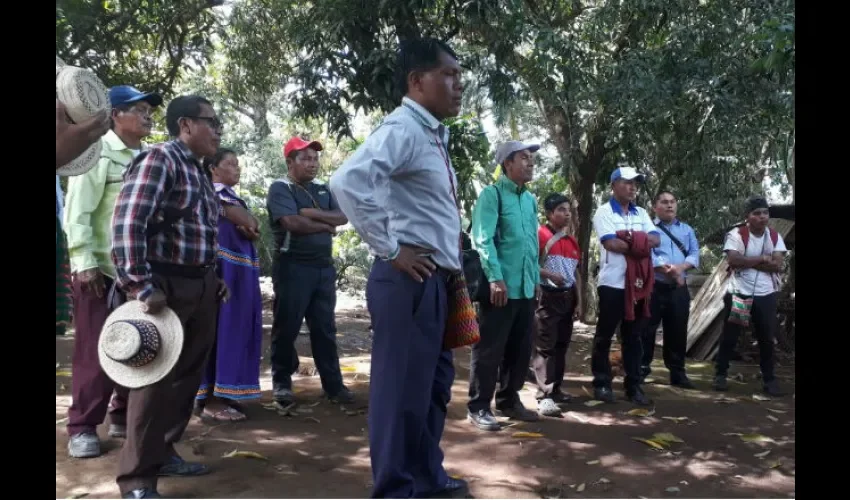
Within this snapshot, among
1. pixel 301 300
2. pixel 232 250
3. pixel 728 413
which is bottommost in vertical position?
pixel 728 413

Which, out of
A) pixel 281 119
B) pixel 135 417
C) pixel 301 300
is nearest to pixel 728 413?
pixel 301 300

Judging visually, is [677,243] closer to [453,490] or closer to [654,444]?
[654,444]

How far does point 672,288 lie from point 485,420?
2758mm

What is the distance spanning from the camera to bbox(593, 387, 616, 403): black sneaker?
5.80 m

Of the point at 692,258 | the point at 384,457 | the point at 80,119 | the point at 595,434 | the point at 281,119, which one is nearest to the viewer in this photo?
the point at 80,119

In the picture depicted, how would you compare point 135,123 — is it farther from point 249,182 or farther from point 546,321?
point 249,182

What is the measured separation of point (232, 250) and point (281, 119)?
1802 cm

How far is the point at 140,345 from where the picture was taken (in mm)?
3084

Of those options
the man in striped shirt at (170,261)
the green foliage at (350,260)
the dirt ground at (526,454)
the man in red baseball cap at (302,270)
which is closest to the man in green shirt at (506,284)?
the dirt ground at (526,454)

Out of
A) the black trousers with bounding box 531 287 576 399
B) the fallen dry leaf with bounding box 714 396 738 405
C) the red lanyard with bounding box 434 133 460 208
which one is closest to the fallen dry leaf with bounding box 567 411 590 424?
the black trousers with bounding box 531 287 576 399

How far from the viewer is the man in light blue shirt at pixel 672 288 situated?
21.7ft

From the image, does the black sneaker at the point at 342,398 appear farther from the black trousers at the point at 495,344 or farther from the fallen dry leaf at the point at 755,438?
the fallen dry leaf at the point at 755,438

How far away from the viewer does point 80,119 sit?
2221 millimetres

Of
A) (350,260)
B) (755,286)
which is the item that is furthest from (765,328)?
(350,260)
